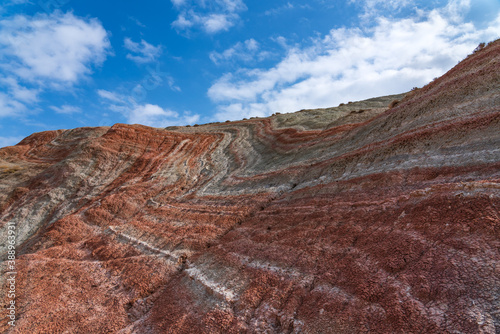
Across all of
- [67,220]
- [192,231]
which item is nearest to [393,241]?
[192,231]

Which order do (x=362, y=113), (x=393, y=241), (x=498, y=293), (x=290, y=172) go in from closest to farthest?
(x=498, y=293) < (x=393, y=241) < (x=290, y=172) < (x=362, y=113)

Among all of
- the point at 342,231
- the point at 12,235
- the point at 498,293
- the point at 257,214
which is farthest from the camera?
the point at 12,235

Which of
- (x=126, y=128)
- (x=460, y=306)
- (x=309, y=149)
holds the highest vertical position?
(x=126, y=128)

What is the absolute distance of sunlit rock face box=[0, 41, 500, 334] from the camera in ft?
13.5

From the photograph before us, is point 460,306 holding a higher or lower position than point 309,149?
lower

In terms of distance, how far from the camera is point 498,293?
10.9ft

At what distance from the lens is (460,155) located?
6629mm

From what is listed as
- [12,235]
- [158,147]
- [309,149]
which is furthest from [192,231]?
[158,147]

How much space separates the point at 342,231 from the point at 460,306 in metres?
2.92

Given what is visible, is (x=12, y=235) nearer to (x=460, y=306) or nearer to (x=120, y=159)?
(x=120, y=159)

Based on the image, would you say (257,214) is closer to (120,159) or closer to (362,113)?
(362,113)

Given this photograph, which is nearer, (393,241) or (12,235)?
(393,241)

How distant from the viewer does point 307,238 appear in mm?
6680

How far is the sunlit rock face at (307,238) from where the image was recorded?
13.5ft
